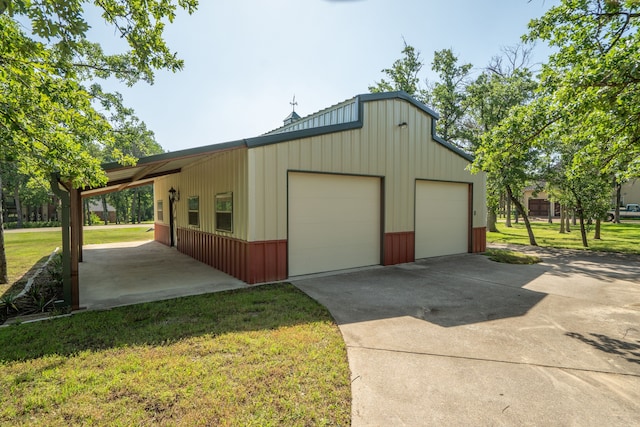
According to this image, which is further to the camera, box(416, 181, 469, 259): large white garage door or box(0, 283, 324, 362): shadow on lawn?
box(416, 181, 469, 259): large white garage door

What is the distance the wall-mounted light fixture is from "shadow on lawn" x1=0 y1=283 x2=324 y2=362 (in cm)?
716

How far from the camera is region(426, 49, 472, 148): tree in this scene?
18828 millimetres

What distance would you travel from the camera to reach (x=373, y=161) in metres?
8.03

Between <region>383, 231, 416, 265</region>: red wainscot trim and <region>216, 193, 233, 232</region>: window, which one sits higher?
<region>216, 193, 233, 232</region>: window

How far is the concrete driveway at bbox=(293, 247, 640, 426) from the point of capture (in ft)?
8.09

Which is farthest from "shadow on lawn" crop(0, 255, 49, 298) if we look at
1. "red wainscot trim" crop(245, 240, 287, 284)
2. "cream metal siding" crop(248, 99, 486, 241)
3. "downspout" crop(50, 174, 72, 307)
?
"cream metal siding" crop(248, 99, 486, 241)

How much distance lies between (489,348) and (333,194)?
4.78 meters

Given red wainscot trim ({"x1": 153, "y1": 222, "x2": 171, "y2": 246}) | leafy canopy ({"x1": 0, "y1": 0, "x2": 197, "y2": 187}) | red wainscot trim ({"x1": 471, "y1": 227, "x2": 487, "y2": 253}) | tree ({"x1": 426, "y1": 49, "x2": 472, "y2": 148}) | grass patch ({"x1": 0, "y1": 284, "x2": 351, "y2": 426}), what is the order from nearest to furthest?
grass patch ({"x1": 0, "y1": 284, "x2": 351, "y2": 426})
leafy canopy ({"x1": 0, "y1": 0, "x2": 197, "y2": 187})
red wainscot trim ({"x1": 471, "y1": 227, "x2": 487, "y2": 253})
red wainscot trim ({"x1": 153, "y1": 222, "x2": 171, "y2": 246})
tree ({"x1": 426, "y1": 49, "x2": 472, "y2": 148})

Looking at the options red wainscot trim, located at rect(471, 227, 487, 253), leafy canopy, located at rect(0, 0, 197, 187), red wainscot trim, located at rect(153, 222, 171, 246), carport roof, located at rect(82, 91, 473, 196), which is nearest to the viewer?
leafy canopy, located at rect(0, 0, 197, 187)

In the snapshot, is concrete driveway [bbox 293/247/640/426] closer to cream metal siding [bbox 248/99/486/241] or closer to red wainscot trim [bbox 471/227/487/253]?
cream metal siding [bbox 248/99/486/241]

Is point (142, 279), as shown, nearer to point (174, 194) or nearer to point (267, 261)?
point (267, 261)

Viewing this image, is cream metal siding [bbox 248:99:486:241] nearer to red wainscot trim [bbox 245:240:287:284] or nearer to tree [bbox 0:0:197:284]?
red wainscot trim [bbox 245:240:287:284]

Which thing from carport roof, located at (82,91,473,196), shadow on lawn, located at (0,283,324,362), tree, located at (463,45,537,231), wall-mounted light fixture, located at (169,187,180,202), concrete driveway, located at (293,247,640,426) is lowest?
concrete driveway, located at (293,247,640,426)

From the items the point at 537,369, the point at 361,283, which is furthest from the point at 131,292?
the point at 537,369
